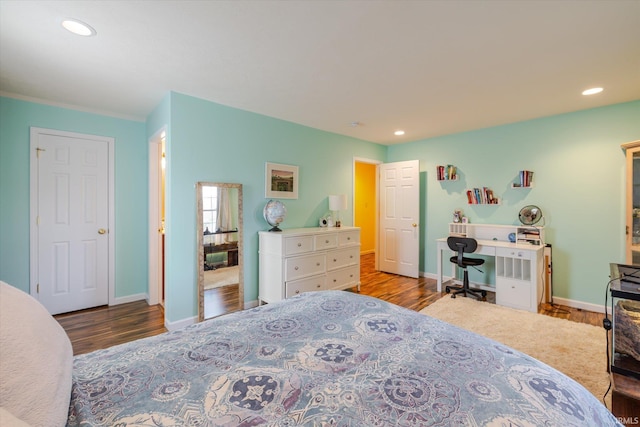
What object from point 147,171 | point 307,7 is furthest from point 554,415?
point 147,171

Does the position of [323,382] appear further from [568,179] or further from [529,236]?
[568,179]

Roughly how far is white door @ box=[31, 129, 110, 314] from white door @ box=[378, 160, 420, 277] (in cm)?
424

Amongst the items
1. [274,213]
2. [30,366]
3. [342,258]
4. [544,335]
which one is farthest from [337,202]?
[30,366]

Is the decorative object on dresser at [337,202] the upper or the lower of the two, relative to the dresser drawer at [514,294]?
upper

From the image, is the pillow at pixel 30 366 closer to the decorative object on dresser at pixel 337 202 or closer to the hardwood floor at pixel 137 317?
the hardwood floor at pixel 137 317

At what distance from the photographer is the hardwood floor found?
8.68 feet

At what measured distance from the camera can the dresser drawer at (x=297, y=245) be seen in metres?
3.20

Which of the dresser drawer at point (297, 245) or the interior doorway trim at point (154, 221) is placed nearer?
the dresser drawer at point (297, 245)

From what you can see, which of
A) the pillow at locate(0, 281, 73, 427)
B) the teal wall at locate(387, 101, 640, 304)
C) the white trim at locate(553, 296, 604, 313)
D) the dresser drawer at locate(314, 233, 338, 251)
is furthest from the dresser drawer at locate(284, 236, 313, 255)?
the white trim at locate(553, 296, 604, 313)

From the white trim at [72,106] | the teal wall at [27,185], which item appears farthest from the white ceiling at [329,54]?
the teal wall at [27,185]

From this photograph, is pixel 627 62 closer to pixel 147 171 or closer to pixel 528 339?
pixel 528 339

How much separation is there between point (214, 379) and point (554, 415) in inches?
39.4

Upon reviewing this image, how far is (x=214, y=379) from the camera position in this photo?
907mm

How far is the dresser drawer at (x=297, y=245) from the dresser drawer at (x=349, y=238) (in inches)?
22.9
